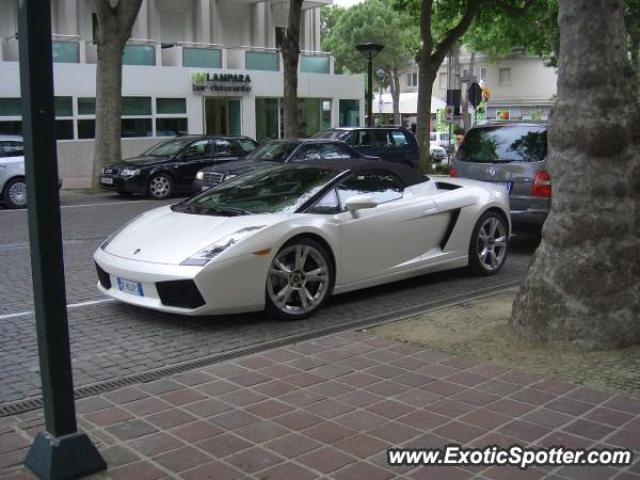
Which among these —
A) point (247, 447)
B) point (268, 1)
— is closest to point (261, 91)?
point (268, 1)

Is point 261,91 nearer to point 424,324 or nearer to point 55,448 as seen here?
point 424,324

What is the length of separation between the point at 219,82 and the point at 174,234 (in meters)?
23.6

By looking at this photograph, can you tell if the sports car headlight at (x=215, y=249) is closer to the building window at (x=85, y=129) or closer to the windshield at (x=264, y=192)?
the windshield at (x=264, y=192)

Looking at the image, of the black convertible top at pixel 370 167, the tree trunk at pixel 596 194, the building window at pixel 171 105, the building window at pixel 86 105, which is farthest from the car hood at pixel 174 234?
the building window at pixel 171 105

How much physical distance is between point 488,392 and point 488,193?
411 centimetres

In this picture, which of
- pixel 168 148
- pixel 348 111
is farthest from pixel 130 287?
pixel 348 111

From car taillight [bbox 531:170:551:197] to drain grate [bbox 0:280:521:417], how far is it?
2.47m

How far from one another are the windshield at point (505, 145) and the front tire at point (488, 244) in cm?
196

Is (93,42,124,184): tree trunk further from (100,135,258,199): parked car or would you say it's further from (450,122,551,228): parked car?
(450,122,551,228): parked car

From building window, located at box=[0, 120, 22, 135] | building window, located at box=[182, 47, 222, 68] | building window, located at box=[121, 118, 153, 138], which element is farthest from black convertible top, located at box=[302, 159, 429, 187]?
building window, located at box=[182, 47, 222, 68]

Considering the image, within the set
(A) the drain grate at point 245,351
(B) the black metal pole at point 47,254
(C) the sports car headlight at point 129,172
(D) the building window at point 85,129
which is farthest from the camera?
(D) the building window at point 85,129

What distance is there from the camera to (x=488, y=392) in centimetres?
Answer: 474

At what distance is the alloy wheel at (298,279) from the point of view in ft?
21.1

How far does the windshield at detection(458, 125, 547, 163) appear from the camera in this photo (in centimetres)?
1030
